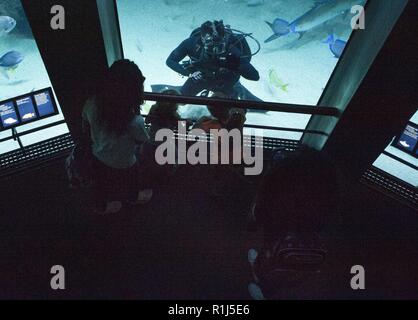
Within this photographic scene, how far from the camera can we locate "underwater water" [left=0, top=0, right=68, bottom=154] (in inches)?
119

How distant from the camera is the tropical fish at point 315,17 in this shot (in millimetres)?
2812

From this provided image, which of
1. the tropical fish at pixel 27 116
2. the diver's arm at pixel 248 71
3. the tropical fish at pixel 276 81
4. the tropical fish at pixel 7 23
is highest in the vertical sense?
the tropical fish at pixel 7 23

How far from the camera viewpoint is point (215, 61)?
3.41 metres

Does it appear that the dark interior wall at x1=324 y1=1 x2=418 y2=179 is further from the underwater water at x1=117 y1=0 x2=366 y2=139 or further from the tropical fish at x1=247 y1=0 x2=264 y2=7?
the tropical fish at x1=247 y1=0 x2=264 y2=7

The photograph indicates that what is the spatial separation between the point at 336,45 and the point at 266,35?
2.05ft

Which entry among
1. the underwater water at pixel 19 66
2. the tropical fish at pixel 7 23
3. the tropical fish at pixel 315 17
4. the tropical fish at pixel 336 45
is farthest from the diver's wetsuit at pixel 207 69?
the tropical fish at pixel 7 23

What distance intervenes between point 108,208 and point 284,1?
2.33 m

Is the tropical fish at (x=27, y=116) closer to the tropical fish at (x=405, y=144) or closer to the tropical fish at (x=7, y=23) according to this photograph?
the tropical fish at (x=7, y=23)

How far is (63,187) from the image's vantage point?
137 inches

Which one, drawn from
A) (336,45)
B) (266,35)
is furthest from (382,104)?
(266,35)

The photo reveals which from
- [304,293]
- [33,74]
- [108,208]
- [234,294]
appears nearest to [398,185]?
[304,293]

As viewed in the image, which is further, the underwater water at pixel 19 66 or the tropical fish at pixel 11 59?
the tropical fish at pixel 11 59

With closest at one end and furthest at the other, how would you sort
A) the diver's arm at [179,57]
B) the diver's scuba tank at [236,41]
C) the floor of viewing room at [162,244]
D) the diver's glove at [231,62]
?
the floor of viewing room at [162,244] → the diver's scuba tank at [236,41] → the diver's arm at [179,57] → the diver's glove at [231,62]

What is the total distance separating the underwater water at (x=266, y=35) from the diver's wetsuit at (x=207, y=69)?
57 mm
